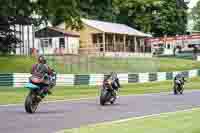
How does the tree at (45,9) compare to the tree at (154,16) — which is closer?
the tree at (45,9)

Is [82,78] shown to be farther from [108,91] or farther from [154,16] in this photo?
[154,16]

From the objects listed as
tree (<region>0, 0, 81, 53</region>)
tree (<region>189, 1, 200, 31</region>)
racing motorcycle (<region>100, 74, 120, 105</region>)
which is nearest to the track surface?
racing motorcycle (<region>100, 74, 120, 105</region>)

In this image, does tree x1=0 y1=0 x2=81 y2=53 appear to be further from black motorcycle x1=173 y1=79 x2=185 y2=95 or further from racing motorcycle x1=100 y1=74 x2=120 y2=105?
racing motorcycle x1=100 y1=74 x2=120 y2=105

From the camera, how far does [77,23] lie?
44.2 meters

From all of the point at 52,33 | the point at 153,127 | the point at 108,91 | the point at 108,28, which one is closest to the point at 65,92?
the point at 108,91

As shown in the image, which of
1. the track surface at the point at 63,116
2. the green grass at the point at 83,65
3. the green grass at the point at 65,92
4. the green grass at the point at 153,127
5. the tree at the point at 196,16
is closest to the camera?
the green grass at the point at 153,127

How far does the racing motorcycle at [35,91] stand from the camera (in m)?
17.6

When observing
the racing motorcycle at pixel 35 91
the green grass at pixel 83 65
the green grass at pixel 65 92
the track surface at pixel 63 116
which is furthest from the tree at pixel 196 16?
the racing motorcycle at pixel 35 91

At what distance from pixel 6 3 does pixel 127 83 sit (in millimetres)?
10385

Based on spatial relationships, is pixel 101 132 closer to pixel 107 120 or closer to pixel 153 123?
pixel 153 123

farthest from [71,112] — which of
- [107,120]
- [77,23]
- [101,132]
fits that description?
[77,23]

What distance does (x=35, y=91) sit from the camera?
17828 mm

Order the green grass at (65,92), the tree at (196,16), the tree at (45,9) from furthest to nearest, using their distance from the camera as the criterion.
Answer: the tree at (196,16) < the tree at (45,9) < the green grass at (65,92)

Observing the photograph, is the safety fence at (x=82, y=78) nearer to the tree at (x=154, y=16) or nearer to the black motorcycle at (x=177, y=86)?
the black motorcycle at (x=177, y=86)
